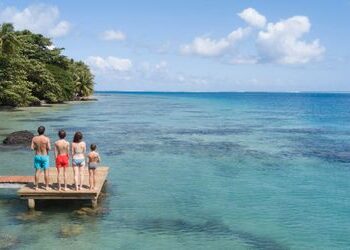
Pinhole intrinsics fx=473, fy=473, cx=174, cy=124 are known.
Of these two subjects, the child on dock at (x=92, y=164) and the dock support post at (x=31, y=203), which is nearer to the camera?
the dock support post at (x=31, y=203)

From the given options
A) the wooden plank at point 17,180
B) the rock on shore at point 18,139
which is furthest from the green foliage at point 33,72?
the wooden plank at point 17,180

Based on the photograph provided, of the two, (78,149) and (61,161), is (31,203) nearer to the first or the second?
(61,161)

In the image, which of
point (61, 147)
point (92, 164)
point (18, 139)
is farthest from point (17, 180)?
point (18, 139)

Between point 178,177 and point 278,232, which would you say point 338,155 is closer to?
point 178,177

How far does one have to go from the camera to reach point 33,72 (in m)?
70.1

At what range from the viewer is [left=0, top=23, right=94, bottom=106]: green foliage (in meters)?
53.4

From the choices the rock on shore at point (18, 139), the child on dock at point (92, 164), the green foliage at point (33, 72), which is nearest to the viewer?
the child on dock at point (92, 164)

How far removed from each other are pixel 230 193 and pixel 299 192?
2914mm

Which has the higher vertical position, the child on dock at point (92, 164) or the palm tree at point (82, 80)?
the palm tree at point (82, 80)

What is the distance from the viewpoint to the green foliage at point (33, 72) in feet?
175

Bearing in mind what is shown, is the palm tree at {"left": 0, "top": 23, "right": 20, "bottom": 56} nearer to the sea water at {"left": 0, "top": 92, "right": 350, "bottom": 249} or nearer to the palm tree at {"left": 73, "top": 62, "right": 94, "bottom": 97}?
the sea water at {"left": 0, "top": 92, "right": 350, "bottom": 249}

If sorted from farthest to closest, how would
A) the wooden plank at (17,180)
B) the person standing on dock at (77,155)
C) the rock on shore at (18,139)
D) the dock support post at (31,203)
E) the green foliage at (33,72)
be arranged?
the green foliage at (33,72), the rock on shore at (18,139), the wooden plank at (17,180), the dock support post at (31,203), the person standing on dock at (77,155)

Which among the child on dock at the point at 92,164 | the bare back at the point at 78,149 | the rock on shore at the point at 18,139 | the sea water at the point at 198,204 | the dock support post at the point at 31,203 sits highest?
the bare back at the point at 78,149

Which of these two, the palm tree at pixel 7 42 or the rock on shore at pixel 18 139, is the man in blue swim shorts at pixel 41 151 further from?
the palm tree at pixel 7 42
